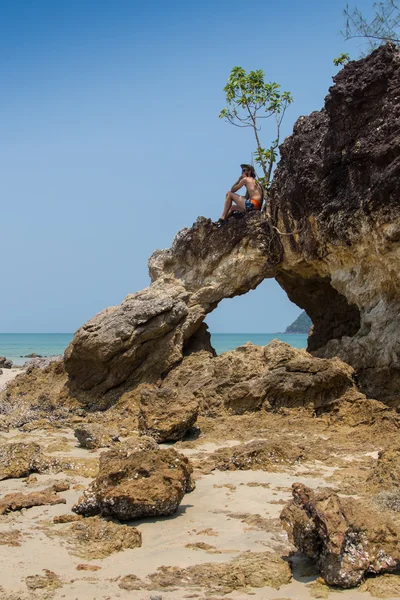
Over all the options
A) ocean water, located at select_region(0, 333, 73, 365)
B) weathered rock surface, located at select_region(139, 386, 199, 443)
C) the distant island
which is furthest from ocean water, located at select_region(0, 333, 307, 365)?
weathered rock surface, located at select_region(139, 386, 199, 443)

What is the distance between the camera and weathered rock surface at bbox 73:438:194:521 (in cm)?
544

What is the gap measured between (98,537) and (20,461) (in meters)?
2.49

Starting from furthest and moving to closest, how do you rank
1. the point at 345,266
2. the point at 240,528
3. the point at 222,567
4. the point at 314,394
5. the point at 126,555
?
the point at 345,266, the point at 314,394, the point at 240,528, the point at 126,555, the point at 222,567

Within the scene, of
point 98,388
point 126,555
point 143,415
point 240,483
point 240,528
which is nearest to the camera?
point 126,555

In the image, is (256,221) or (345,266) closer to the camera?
(345,266)

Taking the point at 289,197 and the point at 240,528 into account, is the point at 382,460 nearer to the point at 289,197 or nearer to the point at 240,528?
the point at 240,528

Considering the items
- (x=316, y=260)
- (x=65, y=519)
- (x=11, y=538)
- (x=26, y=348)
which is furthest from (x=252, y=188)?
(x=26, y=348)

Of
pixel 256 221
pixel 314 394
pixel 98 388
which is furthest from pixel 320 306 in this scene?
pixel 98 388

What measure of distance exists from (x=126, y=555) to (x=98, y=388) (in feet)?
25.2

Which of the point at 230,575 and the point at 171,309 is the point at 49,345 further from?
the point at 230,575

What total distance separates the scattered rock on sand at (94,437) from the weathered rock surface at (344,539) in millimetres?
4624

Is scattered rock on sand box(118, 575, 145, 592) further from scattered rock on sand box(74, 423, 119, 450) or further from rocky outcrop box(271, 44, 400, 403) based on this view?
rocky outcrop box(271, 44, 400, 403)

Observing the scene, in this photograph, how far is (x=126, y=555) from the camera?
474 cm

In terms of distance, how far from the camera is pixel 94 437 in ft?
28.4
